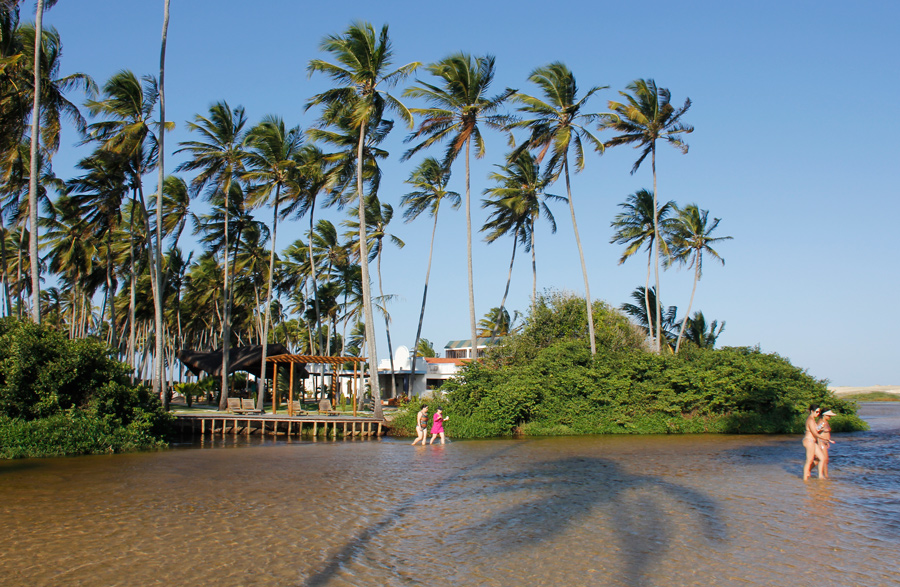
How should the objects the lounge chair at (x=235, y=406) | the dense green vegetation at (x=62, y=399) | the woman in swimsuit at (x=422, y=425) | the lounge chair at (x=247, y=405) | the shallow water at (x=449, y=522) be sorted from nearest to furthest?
the shallow water at (x=449, y=522) < the dense green vegetation at (x=62, y=399) < the woman in swimsuit at (x=422, y=425) < the lounge chair at (x=247, y=405) < the lounge chair at (x=235, y=406)

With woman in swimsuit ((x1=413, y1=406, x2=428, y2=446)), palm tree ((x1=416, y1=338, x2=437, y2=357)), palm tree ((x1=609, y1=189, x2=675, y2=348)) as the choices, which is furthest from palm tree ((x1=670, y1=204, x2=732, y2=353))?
palm tree ((x1=416, y1=338, x2=437, y2=357))

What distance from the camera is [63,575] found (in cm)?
707

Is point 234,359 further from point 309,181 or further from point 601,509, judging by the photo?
point 601,509

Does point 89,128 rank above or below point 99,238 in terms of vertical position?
above

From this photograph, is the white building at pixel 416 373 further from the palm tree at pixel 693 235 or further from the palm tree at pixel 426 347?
the palm tree at pixel 426 347

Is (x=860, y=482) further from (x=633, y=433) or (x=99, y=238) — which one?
(x=99, y=238)

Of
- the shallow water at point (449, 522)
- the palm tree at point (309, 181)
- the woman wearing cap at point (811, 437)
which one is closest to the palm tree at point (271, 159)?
the palm tree at point (309, 181)

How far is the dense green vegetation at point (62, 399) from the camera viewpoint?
725 inches

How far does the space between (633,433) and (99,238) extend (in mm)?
30992

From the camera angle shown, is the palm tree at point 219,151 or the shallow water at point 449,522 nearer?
the shallow water at point 449,522

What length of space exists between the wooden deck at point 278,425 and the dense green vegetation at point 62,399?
571 centimetres

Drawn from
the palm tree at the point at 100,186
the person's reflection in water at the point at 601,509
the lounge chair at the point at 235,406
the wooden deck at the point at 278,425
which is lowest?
the person's reflection in water at the point at 601,509

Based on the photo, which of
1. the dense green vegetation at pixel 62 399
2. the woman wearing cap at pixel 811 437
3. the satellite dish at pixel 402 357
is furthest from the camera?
the satellite dish at pixel 402 357

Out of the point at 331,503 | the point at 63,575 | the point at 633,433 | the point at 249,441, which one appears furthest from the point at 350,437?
the point at 63,575
